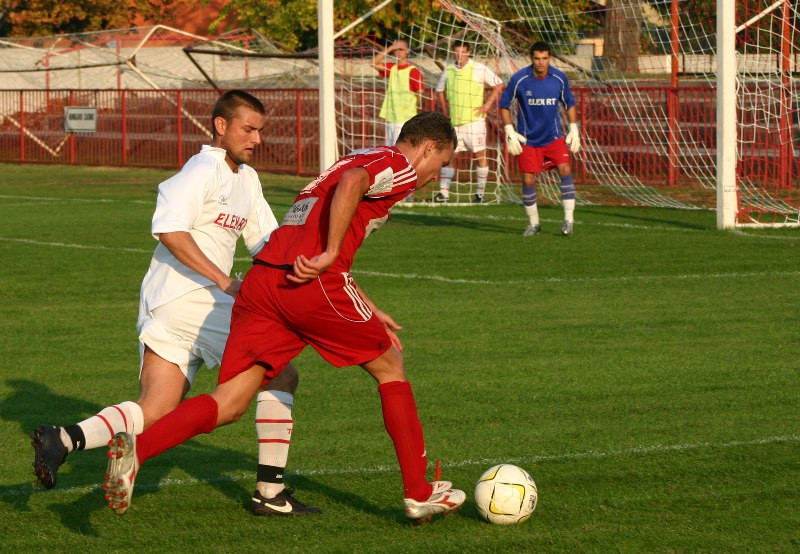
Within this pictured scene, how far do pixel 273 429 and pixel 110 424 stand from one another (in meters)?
0.68

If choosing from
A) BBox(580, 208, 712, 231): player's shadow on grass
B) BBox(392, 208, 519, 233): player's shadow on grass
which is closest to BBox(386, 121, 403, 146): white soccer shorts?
BBox(392, 208, 519, 233): player's shadow on grass

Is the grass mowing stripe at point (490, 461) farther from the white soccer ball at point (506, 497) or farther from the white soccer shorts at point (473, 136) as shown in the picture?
the white soccer shorts at point (473, 136)

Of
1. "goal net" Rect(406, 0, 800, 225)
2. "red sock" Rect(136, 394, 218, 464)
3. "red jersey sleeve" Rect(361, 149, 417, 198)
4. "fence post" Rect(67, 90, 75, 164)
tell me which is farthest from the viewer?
"fence post" Rect(67, 90, 75, 164)

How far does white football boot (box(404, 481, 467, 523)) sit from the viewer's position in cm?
514

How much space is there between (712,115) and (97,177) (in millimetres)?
11859

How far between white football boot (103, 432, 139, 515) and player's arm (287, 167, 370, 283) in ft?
2.83

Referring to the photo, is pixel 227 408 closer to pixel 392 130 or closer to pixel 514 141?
pixel 514 141

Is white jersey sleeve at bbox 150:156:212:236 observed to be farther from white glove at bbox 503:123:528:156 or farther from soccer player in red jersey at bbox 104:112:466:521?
white glove at bbox 503:123:528:156

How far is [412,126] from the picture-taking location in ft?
17.4

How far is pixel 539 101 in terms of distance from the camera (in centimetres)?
1563

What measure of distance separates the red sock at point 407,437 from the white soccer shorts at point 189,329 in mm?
785

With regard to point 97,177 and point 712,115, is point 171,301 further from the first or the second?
point 97,177

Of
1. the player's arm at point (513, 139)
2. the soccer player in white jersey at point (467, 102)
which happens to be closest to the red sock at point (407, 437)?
the player's arm at point (513, 139)

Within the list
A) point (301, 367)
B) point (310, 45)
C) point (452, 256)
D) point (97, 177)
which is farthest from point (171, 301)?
point (310, 45)
